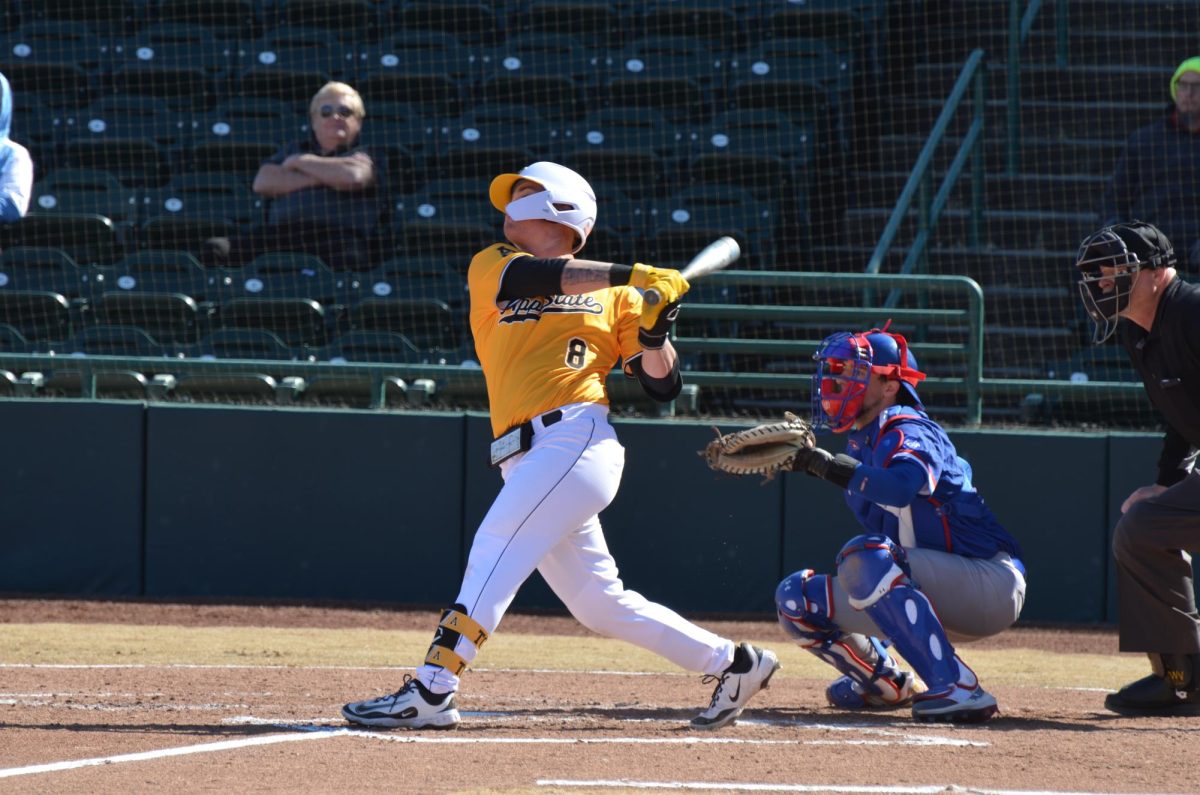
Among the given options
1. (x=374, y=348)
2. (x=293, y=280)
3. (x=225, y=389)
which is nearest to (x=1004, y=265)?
(x=374, y=348)

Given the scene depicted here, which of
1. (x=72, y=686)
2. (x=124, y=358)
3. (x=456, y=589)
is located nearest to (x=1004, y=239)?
(x=456, y=589)

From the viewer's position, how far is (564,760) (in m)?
4.21

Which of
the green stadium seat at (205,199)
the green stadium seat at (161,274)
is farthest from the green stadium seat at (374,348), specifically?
the green stadium seat at (205,199)

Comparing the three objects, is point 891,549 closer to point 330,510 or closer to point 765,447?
point 765,447

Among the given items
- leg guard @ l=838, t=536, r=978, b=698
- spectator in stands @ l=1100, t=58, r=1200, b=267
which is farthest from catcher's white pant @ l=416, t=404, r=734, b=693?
spectator in stands @ l=1100, t=58, r=1200, b=267

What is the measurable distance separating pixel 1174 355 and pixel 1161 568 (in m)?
0.72

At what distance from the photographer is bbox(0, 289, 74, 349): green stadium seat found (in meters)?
10.1

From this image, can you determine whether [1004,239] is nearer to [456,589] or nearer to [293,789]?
[456,589]

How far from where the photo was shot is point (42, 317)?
10.2 meters

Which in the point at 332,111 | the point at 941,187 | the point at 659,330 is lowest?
the point at 659,330

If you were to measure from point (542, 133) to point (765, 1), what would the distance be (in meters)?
2.18

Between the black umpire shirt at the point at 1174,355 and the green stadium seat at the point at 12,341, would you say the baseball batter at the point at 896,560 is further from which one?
the green stadium seat at the point at 12,341

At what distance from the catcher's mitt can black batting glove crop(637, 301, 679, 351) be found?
0.36m

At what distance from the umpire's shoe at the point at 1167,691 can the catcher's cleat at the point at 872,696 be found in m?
0.69
